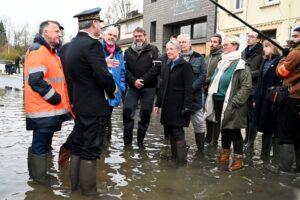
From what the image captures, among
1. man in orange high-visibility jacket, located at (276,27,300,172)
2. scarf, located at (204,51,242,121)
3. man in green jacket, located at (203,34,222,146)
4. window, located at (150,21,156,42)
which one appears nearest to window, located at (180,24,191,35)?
window, located at (150,21,156,42)

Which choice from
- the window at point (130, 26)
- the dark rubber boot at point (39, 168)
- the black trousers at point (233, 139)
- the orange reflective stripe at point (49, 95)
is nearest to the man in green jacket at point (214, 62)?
the black trousers at point (233, 139)

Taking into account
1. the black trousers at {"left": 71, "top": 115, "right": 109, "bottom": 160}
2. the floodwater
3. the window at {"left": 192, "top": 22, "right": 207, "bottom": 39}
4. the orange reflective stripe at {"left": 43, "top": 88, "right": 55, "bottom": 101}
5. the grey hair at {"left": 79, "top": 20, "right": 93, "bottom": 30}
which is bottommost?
the floodwater

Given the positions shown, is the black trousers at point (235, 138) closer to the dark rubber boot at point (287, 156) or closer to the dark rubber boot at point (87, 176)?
the dark rubber boot at point (287, 156)

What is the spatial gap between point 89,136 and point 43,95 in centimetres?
75

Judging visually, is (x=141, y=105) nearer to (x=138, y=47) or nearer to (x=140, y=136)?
(x=140, y=136)

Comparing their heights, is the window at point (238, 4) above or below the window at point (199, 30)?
above

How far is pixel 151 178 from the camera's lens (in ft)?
17.7

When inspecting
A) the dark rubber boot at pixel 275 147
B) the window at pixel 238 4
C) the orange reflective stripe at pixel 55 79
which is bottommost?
the dark rubber boot at pixel 275 147

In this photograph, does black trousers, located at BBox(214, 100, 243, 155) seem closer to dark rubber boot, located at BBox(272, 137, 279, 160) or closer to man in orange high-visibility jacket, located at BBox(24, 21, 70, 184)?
dark rubber boot, located at BBox(272, 137, 279, 160)

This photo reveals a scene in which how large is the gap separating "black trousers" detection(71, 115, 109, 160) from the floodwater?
48 centimetres

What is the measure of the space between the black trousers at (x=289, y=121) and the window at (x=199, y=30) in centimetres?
1796

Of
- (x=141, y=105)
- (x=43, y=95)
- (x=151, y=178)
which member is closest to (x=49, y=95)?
(x=43, y=95)

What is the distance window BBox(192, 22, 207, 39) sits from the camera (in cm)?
2350

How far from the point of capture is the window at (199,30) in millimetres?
23500
